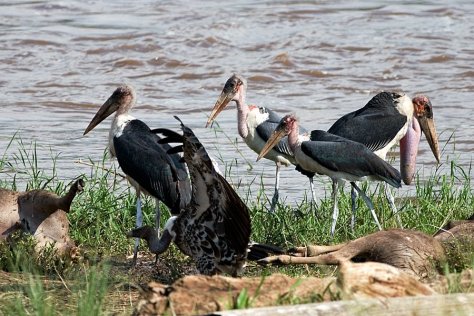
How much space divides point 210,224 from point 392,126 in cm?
291

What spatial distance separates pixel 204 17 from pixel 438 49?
157 inches

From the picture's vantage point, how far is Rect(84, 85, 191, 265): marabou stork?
273 inches

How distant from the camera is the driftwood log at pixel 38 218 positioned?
Answer: 6555mm

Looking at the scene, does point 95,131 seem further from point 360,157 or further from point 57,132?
point 360,157

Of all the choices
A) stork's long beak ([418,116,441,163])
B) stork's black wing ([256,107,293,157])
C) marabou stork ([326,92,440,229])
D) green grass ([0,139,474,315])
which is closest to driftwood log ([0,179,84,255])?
green grass ([0,139,474,315])

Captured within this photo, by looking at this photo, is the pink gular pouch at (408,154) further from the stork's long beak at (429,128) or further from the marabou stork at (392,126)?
the stork's long beak at (429,128)

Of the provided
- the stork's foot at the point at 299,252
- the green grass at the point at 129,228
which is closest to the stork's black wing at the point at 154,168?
the green grass at the point at 129,228

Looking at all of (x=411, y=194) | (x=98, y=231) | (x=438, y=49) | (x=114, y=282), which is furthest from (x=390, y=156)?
(x=438, y=49)

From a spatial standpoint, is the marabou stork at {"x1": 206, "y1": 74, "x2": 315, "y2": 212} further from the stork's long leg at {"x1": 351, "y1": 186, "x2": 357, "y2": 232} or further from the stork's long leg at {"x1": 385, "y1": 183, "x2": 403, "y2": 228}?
the stork's long leg at {"x1": 351, "y1": 186, "x2": 357, "y2": 232}

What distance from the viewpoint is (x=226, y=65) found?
15.3m

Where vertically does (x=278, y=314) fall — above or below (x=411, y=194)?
above

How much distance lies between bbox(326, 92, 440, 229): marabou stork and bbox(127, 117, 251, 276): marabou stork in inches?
→ 96.9

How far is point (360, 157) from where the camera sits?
749 cm

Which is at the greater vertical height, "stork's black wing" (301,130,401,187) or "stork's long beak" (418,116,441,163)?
"stork's black wing" (301,130,401,187)
